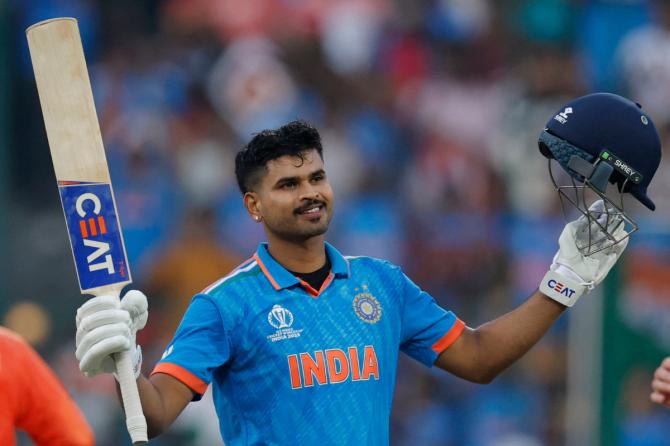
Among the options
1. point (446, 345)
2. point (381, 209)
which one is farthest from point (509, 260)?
point (446, 345)

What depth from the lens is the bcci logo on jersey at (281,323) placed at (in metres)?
3.90

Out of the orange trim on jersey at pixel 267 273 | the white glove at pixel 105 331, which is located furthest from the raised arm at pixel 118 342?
the orange trim on jersey at pixel 267 273

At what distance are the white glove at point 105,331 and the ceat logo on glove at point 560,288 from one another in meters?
1.42

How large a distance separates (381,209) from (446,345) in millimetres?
4627

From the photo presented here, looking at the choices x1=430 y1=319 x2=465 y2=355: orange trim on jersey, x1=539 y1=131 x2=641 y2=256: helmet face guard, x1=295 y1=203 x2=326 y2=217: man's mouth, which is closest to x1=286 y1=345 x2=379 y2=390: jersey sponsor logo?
x1=430 y1=319 x2=465 y2=355: orange trim on jersey

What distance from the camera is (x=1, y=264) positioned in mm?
8039

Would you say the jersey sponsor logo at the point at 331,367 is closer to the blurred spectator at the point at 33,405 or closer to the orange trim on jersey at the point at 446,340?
the orange trim on jersey at the point at 446,340

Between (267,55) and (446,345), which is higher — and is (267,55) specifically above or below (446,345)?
above

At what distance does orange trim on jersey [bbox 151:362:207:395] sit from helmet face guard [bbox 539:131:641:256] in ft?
4.27

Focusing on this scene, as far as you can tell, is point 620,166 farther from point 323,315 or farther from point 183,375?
point 183,375

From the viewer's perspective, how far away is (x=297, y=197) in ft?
13.2

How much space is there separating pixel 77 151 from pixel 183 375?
0.75 m

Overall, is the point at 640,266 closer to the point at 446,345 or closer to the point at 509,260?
the point at 509,260

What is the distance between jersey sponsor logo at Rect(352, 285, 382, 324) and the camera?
13.3 ft
